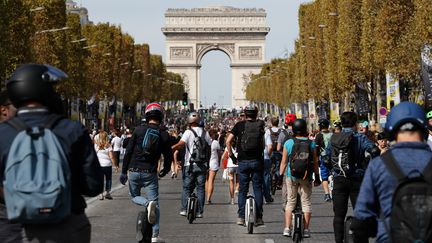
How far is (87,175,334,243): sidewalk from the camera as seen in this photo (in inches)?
656

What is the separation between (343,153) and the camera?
13648 millimetres

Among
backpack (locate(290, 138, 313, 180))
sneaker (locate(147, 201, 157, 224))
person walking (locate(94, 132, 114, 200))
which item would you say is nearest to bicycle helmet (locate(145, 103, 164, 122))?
sneaker (locate(147, 201, 157, 224))

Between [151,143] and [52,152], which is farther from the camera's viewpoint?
[151,143]

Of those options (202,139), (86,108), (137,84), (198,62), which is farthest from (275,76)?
(202,139)

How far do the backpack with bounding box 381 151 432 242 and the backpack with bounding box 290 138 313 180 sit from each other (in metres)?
8.69

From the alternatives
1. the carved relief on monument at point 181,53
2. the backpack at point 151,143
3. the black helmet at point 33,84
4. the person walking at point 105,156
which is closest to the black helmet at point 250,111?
the backpack at point 151,143

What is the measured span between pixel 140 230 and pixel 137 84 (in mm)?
94934

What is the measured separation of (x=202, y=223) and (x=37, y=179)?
526 inches

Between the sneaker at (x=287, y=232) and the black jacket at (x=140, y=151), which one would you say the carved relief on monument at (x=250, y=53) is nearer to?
the sneaker at (x=287, y=232)

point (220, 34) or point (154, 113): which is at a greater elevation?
point (220, 34)

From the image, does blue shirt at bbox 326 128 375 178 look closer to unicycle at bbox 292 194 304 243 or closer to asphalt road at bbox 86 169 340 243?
unicycle at bbox 292 194 304 243

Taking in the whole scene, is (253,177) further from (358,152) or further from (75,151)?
(75,151)

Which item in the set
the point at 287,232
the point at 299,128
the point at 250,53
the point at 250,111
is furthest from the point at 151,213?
the point at 250,53

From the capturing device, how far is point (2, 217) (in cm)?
745
